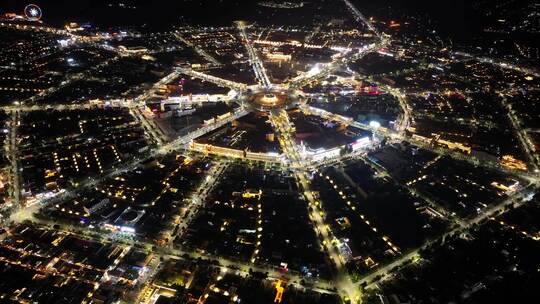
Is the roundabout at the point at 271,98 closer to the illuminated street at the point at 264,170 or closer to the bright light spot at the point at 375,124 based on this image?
the illuminated street at the point at 264,170

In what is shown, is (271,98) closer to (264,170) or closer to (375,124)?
(375,124)

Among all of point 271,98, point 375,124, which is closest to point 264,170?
point 271,98

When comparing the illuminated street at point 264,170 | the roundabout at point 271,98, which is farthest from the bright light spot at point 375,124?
the roundabout at point 271,98

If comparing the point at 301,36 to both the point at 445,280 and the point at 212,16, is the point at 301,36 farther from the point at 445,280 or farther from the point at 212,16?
the point at 445,280

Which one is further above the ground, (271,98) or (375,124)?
(271,98)

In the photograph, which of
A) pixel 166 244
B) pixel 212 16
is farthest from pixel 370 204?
pixel 212 16

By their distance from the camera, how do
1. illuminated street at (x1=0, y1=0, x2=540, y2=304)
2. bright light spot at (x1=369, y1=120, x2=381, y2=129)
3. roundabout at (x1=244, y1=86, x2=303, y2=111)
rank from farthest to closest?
roundabout at (x1=244, y1=86, x2=303, y2=111), bright light spot at (x1=369, y1=120, x2=381, y2=129), illuminated street at (x1=0, y1=0, x2=540, y2=304)

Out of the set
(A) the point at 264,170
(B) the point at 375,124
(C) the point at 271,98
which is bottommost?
(A) the point at 264,170

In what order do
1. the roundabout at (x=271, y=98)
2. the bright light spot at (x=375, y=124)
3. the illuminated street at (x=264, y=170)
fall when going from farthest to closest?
the roundabout at (x=271, y=98)
the bright light spot at (x=375, y=124)
the illuminated street at (x=264, y=170)

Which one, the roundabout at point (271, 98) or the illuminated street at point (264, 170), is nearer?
the illuminated street at point (264, 170)

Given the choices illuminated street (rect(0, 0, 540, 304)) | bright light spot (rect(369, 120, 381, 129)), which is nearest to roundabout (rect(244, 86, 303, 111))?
illuminated street (rect(0, 0, 540, 304))

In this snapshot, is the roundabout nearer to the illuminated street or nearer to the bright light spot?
the illuminated street
